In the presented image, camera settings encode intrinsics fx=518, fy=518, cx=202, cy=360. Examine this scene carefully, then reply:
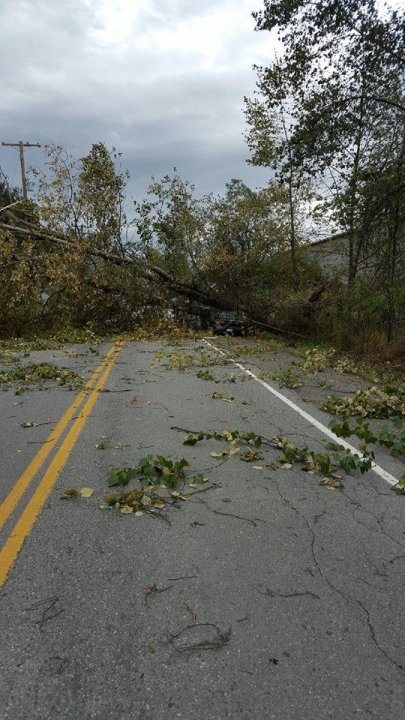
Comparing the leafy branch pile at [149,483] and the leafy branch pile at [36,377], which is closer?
the leafy branch pile at [149,483]

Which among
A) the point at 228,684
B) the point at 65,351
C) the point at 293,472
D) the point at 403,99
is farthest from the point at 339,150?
the point at 228,684

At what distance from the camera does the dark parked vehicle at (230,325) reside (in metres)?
22.8

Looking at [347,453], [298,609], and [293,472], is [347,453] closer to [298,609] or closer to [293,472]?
[293,472]

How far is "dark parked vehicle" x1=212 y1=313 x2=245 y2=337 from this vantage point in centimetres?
2281

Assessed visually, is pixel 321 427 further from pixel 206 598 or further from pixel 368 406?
pixel 206 598

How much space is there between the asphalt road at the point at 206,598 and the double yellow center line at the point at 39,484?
0.03 metres

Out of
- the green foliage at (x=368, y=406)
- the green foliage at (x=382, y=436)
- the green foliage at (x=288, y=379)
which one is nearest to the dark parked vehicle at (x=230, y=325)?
the green foliage at (x=288, y=379)

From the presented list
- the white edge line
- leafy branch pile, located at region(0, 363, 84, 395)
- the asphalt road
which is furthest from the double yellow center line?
the white edge line

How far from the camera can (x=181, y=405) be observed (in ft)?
26.9

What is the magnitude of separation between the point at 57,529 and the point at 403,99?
42.7 ft

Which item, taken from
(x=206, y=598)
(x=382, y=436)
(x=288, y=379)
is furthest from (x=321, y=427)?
(x=206, y=598)

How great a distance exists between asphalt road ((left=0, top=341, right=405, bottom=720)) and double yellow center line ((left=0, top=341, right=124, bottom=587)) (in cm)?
3

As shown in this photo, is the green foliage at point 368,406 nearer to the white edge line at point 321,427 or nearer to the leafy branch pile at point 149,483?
the white edge line at point 321,427

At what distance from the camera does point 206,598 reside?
3.08 meters
